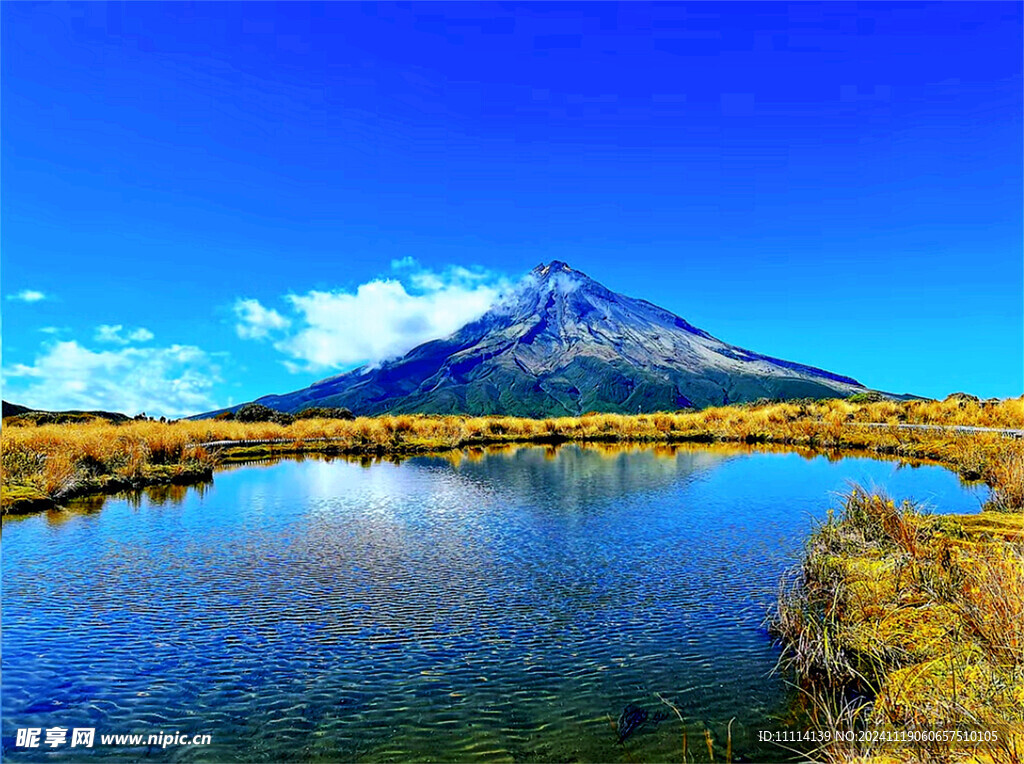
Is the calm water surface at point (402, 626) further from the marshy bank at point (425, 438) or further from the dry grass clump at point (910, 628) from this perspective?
the marshy bank at point (425, 438)

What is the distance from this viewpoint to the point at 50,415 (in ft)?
237

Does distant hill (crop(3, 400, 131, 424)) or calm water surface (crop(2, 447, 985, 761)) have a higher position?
distant hill (crop(3, 400, 131, 424))

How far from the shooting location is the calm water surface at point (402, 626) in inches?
329

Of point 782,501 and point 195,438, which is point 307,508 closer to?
point 782,501

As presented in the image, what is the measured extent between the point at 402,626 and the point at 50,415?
8157 centimetres

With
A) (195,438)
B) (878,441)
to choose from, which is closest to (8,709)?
(195,438)

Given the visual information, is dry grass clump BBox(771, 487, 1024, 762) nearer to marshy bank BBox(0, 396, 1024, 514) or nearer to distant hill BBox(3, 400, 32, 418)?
marshy bank BBox(0, 396, 1024, 514)

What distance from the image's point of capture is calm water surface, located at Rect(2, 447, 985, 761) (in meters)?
8.37

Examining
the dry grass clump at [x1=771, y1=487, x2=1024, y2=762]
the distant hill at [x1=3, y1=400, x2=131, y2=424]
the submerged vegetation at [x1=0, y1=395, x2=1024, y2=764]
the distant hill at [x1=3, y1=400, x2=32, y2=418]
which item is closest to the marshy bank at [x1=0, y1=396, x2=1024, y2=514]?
the submerged vegetation at [x1=0, y1=395, x2=1024, y2=764]

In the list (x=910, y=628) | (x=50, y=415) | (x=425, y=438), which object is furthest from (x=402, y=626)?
(x=50, y=415)

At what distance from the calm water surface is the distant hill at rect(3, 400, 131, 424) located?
56532mm

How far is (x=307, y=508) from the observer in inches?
949

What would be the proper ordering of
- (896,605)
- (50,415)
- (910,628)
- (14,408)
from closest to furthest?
1. (910,628)
2. (896,605)
3. (50,415)
4. (14,408)

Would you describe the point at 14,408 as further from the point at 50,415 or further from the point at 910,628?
the point at 910,628
